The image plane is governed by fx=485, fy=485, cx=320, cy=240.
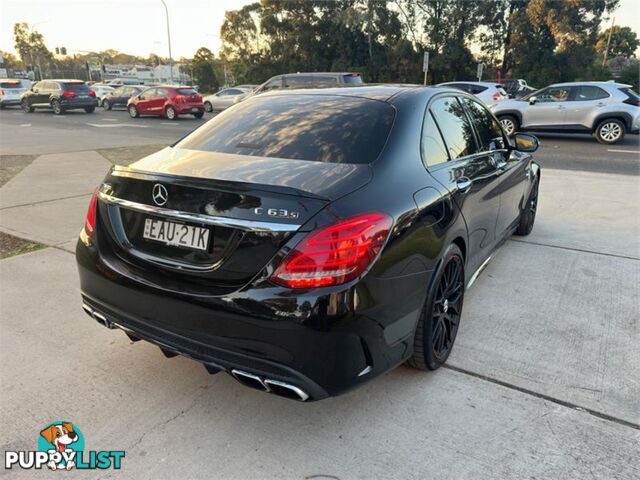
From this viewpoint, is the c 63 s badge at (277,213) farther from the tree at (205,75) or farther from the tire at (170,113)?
the tree at (205,75)

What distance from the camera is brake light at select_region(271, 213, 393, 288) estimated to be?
1.93 m

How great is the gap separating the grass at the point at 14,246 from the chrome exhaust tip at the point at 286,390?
12.2ft

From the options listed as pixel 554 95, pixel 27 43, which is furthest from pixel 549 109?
pixel 27 43

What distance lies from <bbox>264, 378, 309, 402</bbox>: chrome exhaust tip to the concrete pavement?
1.17 ft

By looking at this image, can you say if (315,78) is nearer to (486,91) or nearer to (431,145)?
(486,91)

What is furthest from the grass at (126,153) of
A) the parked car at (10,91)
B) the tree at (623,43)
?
the tree at (623,43)

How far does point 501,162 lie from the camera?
3.83m

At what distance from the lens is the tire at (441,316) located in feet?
8.29

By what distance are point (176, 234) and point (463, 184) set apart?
171 cm

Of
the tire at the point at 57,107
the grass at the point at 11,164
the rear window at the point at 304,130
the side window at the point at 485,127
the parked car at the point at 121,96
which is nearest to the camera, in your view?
the rear window at the point at 304,130

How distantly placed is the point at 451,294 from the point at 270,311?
1345 millimetres

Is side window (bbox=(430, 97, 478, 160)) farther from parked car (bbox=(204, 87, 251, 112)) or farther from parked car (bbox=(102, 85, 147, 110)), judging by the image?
parked car (bbox=(102, 85, 147, 110))

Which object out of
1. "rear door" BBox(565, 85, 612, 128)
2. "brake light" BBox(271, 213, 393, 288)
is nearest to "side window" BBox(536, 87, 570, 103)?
"rear door" BBox(565, 85, 612, 128)

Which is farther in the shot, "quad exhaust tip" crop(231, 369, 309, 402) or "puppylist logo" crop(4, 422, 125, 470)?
"puppylist logo" crop(4, 422, 125, 470)
